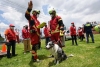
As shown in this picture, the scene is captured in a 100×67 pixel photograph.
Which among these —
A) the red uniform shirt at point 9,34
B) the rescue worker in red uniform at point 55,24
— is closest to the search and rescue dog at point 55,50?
the rescue worker in red uniform at point 55,24

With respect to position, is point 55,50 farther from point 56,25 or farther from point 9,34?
point 9,34

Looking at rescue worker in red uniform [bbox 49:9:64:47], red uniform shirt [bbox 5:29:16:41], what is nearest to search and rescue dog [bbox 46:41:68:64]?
rescue worker in red uniform [bbox 49:9:64:47]

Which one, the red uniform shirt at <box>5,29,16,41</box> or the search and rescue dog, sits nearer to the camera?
the search and rescue dog

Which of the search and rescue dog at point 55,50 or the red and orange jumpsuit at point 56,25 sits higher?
the red and orange jumpsuit at point 56,25

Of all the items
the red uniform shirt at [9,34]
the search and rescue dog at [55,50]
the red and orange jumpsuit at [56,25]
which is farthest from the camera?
the red uniform shirt at [9,34]

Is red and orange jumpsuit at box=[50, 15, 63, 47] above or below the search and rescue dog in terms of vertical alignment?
above

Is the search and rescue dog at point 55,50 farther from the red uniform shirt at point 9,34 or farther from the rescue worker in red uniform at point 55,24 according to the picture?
the red uniform shirt at point 9,34

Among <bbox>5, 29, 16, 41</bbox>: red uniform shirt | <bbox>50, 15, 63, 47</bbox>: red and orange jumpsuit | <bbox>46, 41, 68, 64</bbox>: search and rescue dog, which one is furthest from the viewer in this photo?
<bbox>5, 29, 16, 41</bbox>: red uniform shirt

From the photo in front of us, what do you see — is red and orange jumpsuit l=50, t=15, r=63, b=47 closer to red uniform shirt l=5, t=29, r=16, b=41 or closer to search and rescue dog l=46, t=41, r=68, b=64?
search and rescue dog l=46, t=41, r=68, b=64

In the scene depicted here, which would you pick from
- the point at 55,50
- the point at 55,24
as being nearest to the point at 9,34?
the point at 55,24

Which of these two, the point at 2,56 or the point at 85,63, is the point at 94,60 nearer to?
the point at 85,63

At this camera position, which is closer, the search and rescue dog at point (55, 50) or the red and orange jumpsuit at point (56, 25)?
the search and rescue dog at point (55, 50)

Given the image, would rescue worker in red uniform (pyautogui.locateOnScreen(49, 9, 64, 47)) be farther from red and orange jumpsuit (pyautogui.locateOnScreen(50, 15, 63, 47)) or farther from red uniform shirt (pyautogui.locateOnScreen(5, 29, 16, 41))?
red uniform shirt (pyautogui.locateOnScreen(5, 29, 16, 41))

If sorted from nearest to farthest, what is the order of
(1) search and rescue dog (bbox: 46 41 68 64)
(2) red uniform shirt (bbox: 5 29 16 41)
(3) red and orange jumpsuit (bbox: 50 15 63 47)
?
(1) search and rescue dog (bbox: 46 41 68 64) < (3) red and orange jumpsuit (bbox: 50 15 63 47) < (2) red uniform shirt (bbox: 5 29 16 41)
